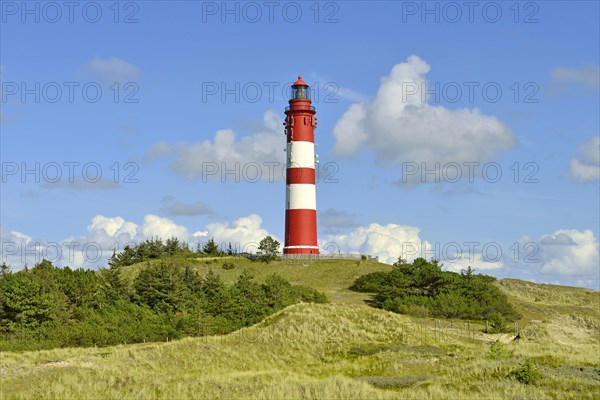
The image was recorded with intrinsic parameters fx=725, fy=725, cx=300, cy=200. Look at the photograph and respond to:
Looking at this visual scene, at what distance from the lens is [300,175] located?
78.1m

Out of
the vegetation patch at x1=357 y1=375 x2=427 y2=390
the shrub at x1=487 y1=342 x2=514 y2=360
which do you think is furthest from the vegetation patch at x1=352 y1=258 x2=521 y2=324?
the vegetation patch at x1=357 y1=375 x2=427 y2=390

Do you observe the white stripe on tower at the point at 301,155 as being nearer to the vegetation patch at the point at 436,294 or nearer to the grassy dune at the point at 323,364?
the vegetation patch at the point at 436,294

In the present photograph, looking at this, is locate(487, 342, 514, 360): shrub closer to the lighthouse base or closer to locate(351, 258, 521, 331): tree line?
locate(351, 258, 521, 331): tree line

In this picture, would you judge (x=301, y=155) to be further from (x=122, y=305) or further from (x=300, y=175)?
(x=122, y=305)

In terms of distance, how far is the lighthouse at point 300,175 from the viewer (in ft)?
257

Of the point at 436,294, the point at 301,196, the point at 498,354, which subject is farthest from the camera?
the point at 301,196

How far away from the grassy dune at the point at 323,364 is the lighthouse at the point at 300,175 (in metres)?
22.2

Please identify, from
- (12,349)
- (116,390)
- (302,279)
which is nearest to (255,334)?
(12,349)

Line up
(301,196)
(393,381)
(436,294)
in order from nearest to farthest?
(393,381) < (436,294) < (301,196)

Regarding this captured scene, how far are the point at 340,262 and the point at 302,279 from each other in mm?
7863

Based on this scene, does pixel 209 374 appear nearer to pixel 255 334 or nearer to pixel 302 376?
pixel 302 376

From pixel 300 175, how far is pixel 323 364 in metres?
39.5

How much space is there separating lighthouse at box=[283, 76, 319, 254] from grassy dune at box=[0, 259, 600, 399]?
22176 millimetres

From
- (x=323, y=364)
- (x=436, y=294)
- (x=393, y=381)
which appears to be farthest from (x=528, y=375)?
(x=436, y=294)
